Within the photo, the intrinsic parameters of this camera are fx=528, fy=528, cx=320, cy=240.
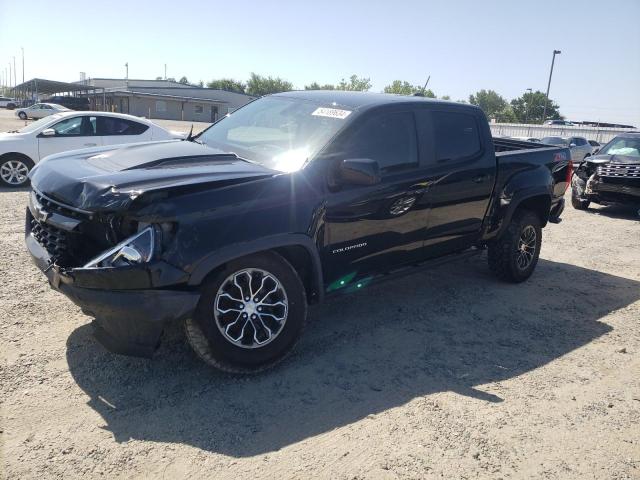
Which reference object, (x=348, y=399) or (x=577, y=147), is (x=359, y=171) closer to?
(x=348, y=399)

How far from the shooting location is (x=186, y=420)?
3.10m

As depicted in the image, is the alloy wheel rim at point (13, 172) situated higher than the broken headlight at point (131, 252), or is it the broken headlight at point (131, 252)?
the broken headlight at point (131, 252)

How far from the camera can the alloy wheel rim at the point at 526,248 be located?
→ 5.92 metres

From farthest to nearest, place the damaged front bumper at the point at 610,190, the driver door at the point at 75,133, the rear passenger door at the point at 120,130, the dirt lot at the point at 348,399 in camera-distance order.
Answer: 1. the rear passenger door at the point at 120,130
2. the damaged front bumper at the point at 610,190
3. the driver door at the point at 75,133
4. the dirt lot at the point at 348,399

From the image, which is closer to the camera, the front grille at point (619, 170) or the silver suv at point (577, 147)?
the front grille at point (619, 170)

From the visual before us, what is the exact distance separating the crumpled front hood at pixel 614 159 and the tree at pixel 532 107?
7875 cm

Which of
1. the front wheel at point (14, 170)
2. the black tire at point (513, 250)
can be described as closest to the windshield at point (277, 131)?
the black tire at point (513, 250)

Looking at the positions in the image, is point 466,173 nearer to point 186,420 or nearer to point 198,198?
point 198,198

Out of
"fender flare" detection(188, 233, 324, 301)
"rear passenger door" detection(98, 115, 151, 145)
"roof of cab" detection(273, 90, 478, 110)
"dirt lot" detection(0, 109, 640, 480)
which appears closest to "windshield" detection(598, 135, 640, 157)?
"dirt lot" detection(0, 109, 640, 480)

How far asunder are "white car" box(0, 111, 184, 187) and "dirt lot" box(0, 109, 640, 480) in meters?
6.16

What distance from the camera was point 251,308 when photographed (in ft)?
11.4

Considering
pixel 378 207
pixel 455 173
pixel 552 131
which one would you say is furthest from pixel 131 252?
pixel 552 131

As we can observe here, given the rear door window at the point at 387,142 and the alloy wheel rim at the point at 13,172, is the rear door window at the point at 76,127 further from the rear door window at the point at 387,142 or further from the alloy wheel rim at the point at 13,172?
the rear door window at the point at 387,142

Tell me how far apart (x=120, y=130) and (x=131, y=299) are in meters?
9.07
